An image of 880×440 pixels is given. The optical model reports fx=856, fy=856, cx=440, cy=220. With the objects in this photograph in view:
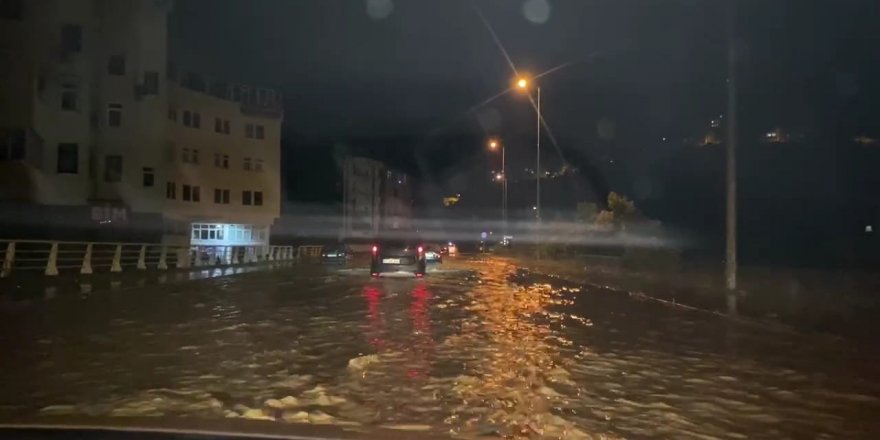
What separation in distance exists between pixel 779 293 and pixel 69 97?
38186 mm

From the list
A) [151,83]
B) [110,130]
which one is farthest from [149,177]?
[151,83]

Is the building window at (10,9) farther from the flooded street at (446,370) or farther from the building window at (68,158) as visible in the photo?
the flooded street at (446,370)

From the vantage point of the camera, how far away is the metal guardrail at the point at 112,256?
25.0 m

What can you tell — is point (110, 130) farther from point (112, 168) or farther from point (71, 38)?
point (71, 38)

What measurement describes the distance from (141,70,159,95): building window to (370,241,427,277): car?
26.5 metres

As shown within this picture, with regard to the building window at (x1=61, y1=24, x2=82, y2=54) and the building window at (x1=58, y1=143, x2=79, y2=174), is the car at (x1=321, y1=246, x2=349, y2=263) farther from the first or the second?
the building window at (x1=61, y1=24, x2=82, y2=54)

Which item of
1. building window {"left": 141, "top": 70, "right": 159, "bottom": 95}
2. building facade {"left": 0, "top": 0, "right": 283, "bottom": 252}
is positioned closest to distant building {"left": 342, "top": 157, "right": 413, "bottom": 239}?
building facade {"left": 0, "top": 0, "right": 283, "bottom": 252}

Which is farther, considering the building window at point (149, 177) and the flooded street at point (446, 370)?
the building window at point (149, 177)

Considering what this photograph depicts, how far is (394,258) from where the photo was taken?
1145 inches

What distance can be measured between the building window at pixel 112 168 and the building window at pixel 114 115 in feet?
6.40

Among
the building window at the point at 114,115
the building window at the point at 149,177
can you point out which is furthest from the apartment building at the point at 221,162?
the building window at the point at 114,115

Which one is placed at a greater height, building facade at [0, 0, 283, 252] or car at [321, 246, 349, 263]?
building facade at [0, 0, 283, 252]

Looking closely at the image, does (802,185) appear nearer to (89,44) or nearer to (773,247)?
(773,247)

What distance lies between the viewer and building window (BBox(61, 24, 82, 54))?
44.5m
